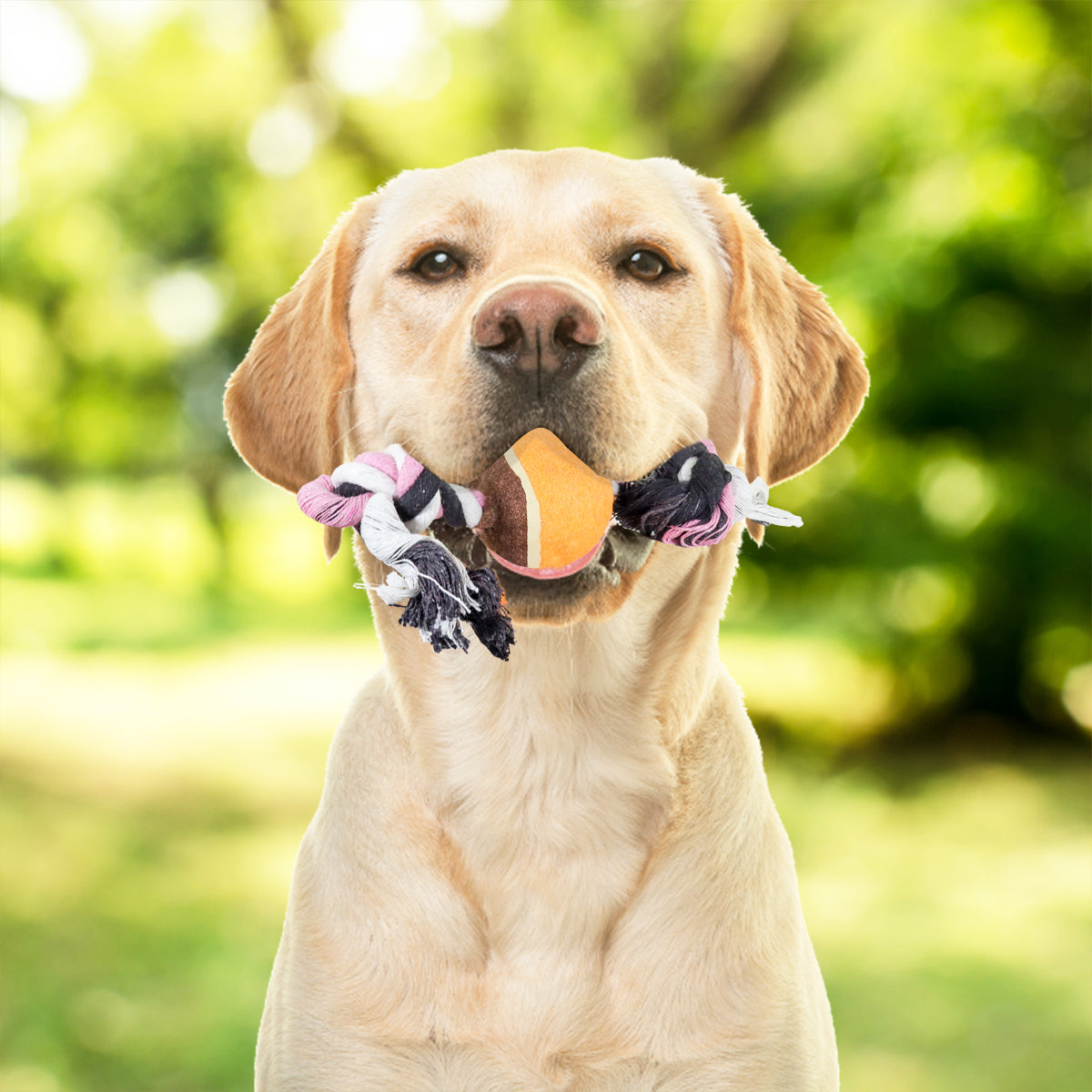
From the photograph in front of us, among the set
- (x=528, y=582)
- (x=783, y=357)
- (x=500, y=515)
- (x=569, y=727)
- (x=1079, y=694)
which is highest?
(x=783, y=357)

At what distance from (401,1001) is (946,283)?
642 cm

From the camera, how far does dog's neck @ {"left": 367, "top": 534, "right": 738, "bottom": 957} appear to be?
226 cm

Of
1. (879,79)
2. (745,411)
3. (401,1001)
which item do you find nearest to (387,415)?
(745,411)

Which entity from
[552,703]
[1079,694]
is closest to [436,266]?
[552,703]

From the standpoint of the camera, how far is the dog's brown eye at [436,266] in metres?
2.37

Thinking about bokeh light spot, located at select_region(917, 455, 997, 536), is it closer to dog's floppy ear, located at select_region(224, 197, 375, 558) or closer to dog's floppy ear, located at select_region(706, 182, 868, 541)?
dog's floppy ear, located at select_region(706, 182, 868, 541)

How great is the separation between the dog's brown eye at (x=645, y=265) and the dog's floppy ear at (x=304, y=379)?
567 mm

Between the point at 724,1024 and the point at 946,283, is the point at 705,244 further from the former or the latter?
the point at 946,283

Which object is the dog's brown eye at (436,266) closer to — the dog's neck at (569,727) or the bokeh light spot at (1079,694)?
the dog's neck at (569,727)

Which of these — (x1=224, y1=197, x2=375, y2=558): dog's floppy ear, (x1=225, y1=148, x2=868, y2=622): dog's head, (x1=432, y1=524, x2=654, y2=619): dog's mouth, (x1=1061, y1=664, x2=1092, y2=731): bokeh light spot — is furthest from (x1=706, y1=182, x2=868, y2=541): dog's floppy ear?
(x1=1061, y1=664, x2=1092, y2=731): bokeh light spot

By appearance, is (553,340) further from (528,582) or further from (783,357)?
(783,357)

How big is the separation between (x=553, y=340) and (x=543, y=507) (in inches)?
10.3

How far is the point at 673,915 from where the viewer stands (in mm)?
2205

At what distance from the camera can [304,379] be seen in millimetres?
2500
